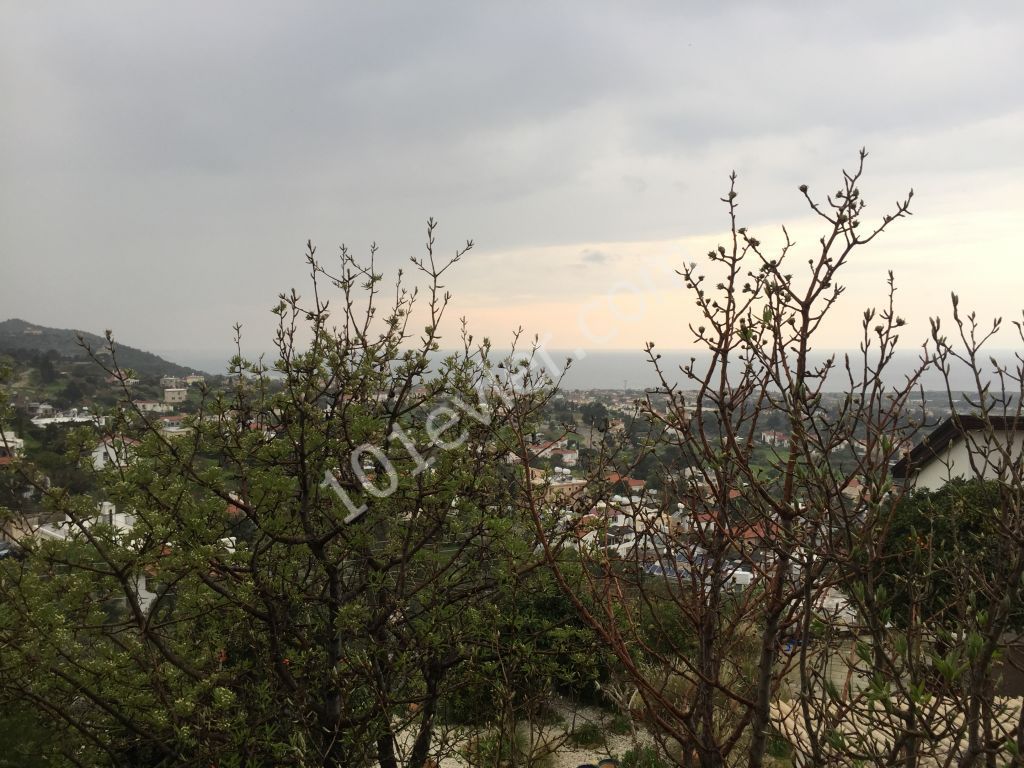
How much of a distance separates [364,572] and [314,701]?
0.76 meters

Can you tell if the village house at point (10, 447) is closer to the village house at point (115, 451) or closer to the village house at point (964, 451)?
the village house at point (115, 451)

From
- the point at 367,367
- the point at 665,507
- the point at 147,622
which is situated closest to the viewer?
the point at 665,507

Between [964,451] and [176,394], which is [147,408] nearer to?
[964,451]

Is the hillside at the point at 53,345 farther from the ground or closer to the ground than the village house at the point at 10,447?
farther from the ground

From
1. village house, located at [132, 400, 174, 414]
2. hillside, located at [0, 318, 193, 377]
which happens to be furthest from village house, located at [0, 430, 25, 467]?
hillside, located at [0, 318, 193, 377]

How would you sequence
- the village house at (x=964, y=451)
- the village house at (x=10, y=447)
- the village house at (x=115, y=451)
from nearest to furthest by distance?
the village house at (x=964, y=451) < the village house at (x=10, y=447) < the village house at (x=115, y=451)

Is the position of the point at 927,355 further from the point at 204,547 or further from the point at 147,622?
the point at 147,622

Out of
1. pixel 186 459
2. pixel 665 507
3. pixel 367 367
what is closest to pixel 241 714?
pixel 186 459

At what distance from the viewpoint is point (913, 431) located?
1.84 metres

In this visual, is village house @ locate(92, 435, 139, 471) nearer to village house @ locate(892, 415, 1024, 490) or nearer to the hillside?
village house @ locate(892, 415, 1024, 490)

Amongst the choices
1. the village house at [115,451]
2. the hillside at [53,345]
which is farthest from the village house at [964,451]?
the hillside at [53,345]

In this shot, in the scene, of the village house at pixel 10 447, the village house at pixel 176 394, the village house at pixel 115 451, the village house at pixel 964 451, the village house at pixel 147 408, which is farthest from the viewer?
the village house at pixel 176 394

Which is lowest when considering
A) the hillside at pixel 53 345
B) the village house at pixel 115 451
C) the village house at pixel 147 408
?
the village house at pixel 115 451

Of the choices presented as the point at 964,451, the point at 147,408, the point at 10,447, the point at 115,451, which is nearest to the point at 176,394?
the point at 147,408
